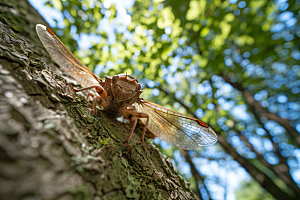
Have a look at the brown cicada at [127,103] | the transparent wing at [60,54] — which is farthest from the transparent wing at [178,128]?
the transparent wing at [60,54]

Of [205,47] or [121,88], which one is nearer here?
[121,88]

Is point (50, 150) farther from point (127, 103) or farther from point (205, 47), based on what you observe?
point (205, 47)

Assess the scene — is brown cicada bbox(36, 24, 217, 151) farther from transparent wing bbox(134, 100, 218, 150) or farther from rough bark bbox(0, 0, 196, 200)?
rough bark bbox(0, 0, 196, 200)

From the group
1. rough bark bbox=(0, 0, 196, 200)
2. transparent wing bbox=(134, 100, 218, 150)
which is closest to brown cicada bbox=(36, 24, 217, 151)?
transparent wing bbox=(134, 100, 218, 150)

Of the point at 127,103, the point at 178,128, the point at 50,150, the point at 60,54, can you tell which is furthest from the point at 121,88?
the point at 50,150

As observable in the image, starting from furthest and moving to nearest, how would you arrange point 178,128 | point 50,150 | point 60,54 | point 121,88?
point 178,128 < point 121,88 < point 60,54 < point 50,150

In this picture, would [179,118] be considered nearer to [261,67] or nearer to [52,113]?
[52,113]

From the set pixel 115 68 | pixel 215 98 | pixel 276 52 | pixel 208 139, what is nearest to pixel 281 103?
pixel 276 52
